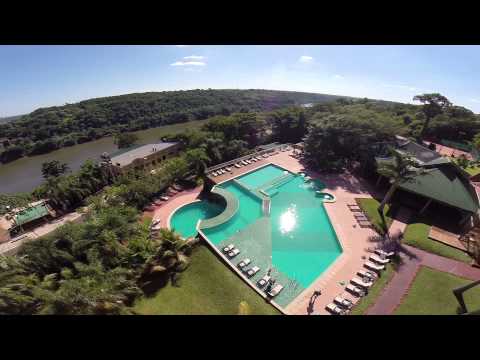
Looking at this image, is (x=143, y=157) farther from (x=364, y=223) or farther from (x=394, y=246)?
(x=394, y=246)

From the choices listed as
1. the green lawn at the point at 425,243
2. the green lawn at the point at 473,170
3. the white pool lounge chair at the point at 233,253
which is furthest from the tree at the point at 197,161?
the green lawn at the point at 473,170

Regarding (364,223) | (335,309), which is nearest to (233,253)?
(335,309)

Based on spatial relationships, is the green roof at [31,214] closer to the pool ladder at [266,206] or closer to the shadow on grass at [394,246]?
the pool ladder at [266,206]

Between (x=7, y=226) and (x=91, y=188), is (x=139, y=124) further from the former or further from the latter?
(x=7, y=226)

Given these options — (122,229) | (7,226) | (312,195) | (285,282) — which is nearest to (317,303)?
(285,282)
